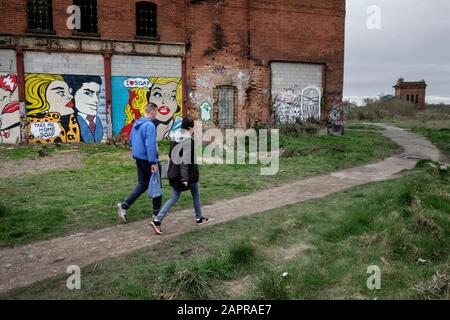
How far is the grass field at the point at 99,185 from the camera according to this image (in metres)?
7.24

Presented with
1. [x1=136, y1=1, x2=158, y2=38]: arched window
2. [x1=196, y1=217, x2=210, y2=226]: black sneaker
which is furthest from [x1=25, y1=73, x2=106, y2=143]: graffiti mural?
[x1=196, y1=217, x2=210, y2=226]: black sneaker

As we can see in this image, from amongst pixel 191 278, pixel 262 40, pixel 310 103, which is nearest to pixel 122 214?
pixel 191 278

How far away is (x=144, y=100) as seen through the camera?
64.2 feet

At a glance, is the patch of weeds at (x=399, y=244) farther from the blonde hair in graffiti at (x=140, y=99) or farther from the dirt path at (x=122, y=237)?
the blonde hair in graffiti at (x=140, y=99)

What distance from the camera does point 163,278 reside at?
4.66 metres

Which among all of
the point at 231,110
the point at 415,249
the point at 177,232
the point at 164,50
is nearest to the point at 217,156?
the point at 231,110

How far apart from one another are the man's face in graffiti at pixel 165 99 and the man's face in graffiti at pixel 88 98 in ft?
8.26

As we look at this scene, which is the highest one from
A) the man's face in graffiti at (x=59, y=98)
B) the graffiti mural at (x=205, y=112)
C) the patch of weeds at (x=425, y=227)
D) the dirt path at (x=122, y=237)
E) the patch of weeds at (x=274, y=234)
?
the man's face in graffiti at (x=59, y=98)

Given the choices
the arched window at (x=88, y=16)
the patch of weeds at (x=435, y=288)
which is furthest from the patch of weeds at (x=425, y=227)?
the arched window at (x=88, y=16)

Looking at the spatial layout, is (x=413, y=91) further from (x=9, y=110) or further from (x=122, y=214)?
(x=122, y=214)

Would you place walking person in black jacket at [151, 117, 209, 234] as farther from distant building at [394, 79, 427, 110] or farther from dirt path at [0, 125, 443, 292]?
distant building at [394, 79, 427, 110]

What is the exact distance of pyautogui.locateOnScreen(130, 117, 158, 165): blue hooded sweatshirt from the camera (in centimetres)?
679
